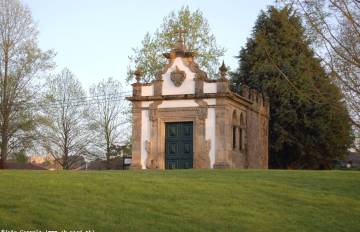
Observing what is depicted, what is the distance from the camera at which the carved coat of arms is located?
33.4 metres

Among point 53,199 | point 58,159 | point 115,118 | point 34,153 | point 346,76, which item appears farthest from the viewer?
point 115,118

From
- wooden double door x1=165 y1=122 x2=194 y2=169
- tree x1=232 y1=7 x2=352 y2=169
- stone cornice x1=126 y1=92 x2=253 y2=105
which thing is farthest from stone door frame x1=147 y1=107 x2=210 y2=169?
tree x1=232 y1=7 x2=352 y2=169

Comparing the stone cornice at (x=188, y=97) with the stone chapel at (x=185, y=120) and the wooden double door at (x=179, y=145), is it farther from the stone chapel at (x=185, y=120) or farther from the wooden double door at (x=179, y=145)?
the wooden double door at (x=179, y=145)

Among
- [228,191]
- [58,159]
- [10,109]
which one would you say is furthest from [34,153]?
[228,191]

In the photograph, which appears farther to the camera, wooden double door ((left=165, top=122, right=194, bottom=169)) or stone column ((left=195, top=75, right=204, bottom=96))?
wooden double door ((left=165, top=122, right=194, bottom=169))

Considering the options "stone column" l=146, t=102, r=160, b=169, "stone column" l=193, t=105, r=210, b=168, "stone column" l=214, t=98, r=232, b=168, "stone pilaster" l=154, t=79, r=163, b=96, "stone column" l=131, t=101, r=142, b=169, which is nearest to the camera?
"stone column" l=214, t=98, r=232, b=168

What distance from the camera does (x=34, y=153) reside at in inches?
1705

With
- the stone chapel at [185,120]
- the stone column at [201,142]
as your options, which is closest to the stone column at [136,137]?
the stone chapel at [185,120]

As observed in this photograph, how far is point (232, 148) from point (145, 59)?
18063 millimetres

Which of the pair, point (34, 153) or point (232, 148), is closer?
point (232, 148)

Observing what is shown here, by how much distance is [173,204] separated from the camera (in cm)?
1389

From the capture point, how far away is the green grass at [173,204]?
39.6 ft

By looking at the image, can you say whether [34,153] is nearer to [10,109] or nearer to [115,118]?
Answer: [10,109]

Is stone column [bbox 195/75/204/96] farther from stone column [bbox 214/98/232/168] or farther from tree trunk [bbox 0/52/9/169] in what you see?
tree trunk [bbox 0/52/9/169]
